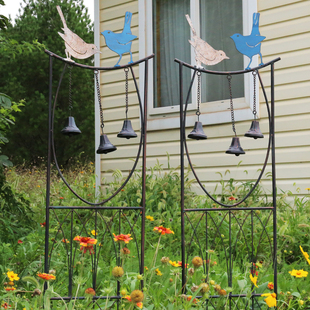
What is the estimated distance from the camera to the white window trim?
4.01m

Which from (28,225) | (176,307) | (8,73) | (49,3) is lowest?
(176,307)

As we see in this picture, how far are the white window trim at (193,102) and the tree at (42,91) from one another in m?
6.97

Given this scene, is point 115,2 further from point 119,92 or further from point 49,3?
point 49,3

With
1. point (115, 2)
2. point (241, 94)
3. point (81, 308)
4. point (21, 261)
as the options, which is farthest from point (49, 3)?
point (81, 308)

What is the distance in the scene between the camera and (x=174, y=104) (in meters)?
4.64

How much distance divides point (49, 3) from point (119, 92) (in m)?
9.56

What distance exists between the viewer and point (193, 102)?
4344 mm

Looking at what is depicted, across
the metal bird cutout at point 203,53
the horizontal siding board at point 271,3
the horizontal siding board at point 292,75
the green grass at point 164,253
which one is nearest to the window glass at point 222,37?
the horizontal siding board at point 271,3

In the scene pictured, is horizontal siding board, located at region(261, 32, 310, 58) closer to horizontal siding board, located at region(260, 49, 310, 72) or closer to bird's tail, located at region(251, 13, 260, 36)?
horizontal siding board, located at region(260, 49, 310, 72)

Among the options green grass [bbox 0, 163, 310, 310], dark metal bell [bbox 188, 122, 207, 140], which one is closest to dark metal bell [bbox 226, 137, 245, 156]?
dark metal bell [bbox 188, 122, 207, 140]

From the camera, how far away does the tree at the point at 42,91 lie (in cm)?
1152

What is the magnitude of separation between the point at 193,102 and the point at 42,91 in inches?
362

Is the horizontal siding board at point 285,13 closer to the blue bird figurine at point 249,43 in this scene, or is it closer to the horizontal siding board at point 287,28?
the horizontal siding board at point 287,28

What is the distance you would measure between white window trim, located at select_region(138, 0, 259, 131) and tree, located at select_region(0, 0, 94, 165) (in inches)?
274
